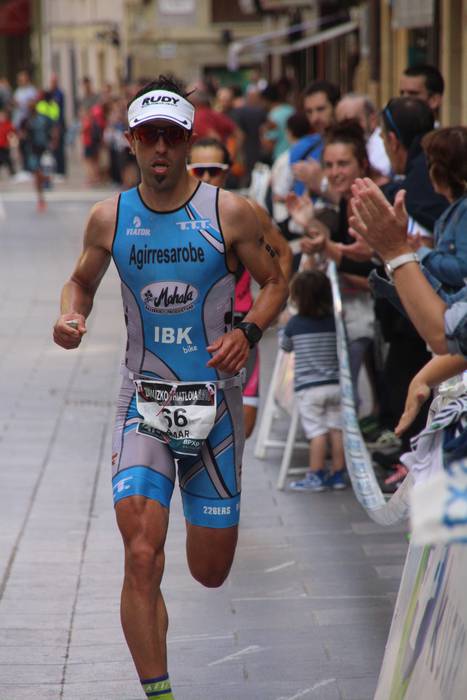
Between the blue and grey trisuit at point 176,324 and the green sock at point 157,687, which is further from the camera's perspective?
the blue and grey trisuit at point 176,324

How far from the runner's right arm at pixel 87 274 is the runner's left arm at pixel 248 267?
1.22 feet

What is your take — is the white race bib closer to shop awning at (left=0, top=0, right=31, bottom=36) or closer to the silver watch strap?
the silver watch strap

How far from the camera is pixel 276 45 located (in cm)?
4031

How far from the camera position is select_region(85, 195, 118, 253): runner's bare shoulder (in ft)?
15.2

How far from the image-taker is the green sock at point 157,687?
4.24 m

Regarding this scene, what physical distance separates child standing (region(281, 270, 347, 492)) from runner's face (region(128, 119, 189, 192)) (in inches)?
125

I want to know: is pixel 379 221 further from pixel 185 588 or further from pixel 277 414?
pixel 277 414

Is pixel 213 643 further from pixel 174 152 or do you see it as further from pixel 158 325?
pixel 174 152

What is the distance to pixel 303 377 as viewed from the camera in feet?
25.2

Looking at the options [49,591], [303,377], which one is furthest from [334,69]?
[49,591]

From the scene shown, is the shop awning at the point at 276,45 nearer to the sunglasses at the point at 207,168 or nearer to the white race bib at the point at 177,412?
the sunglasses at the point at 207,168

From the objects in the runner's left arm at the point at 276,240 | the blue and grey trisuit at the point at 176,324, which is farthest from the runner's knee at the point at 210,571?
the runner's left arm at the point at 276,240

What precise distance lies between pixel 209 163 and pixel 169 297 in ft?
8.25

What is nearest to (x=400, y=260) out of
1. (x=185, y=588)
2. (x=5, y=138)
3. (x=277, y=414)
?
(x=185, y=588)
